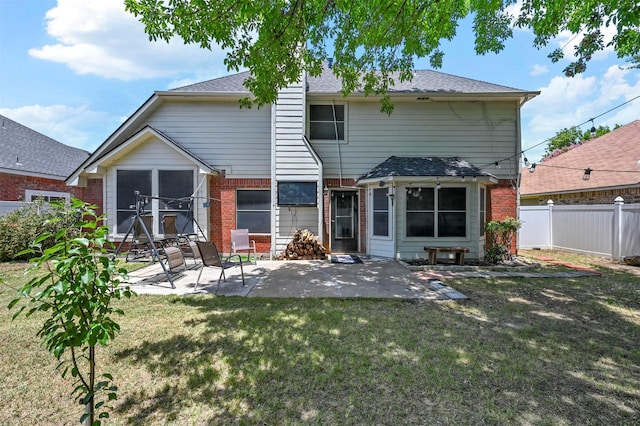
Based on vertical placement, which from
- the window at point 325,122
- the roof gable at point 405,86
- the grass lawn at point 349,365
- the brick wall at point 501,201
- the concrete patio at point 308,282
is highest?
the roof gable at point 405,86

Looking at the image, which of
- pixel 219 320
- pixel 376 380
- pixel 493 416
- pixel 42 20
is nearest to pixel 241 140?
pixel 42 20

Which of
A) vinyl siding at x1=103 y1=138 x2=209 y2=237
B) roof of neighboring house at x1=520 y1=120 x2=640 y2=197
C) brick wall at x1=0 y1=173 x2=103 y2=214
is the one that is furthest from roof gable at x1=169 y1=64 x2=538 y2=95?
roof of neighboring house at x1=520 y1=120 x2=640 y2=197

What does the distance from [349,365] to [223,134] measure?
9.34 metres

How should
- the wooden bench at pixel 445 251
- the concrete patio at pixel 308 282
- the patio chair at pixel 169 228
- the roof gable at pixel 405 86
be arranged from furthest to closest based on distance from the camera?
the roof gable at pixel 405 86 < the wooden bench at pixel 445 251 < the patio chair at pixel 169 228 < the concrete patio at pixel 308 282

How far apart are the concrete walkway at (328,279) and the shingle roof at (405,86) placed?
19.6 feet

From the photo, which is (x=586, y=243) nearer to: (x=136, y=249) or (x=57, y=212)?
(x=136, y=249)

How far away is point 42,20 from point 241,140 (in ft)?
18.6

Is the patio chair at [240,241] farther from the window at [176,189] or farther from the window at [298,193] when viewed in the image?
the window at [176,189]

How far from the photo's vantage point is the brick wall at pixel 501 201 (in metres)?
10.6

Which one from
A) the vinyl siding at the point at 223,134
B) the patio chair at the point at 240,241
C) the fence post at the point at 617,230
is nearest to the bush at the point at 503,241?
the fence post at the point at 617,230

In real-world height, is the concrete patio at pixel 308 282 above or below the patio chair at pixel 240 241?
below

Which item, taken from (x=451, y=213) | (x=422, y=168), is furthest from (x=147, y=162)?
(x=451, y=213)

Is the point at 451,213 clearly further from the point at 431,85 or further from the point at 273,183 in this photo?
the point at 273,183

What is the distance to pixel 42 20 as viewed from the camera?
750 centimetres
